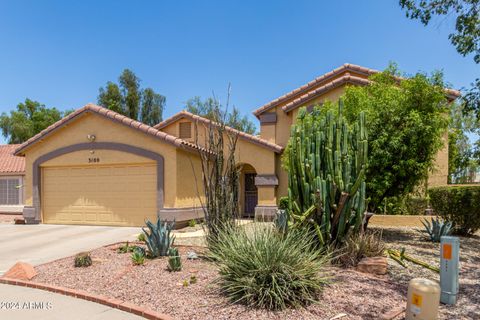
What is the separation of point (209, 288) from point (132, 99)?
3461 cm

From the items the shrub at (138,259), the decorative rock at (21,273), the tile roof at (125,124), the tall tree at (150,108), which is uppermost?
the tall tree at (150,108)

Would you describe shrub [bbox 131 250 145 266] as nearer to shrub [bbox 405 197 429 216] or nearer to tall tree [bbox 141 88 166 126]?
shrub [bbox 405 197 429 216]

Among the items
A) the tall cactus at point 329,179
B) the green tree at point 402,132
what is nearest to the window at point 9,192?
the tall cactus at point 329,179

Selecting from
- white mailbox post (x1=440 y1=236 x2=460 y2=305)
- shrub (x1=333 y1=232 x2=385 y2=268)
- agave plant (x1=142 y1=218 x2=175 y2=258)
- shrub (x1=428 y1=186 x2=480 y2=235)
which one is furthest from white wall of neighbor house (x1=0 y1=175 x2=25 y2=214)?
white mailbox post (x1=440 y1=236 x2=460 y2=305)

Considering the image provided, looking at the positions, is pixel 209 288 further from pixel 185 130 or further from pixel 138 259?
pixel 185 130

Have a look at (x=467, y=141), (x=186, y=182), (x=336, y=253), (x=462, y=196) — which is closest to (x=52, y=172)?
(x=186, y=182)

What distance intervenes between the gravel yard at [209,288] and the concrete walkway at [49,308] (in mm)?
357

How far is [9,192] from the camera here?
22703mm

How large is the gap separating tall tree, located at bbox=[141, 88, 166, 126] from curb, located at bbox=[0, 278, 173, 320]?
107 ft

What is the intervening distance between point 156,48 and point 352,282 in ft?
67.3

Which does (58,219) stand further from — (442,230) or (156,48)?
(442,230)

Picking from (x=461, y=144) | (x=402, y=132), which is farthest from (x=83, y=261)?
(x=461, y=144)

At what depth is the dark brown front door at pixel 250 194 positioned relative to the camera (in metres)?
18.9

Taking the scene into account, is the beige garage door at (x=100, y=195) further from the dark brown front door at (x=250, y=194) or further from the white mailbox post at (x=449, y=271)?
the white mailbox post at (x=449, y=271)
